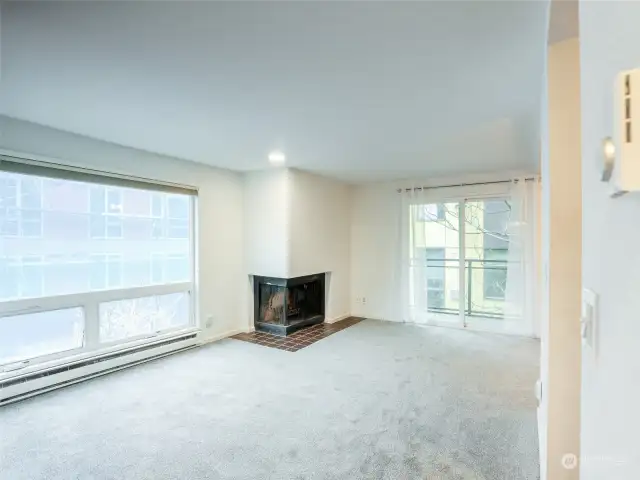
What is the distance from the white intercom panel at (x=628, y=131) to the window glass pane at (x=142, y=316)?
3964mm

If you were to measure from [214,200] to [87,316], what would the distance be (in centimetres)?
191

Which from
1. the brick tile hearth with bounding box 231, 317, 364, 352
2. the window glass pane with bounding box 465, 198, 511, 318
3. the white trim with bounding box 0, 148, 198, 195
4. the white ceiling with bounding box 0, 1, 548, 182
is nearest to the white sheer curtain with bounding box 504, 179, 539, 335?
the window glass pane with bounding box 465, 198, 511, 318

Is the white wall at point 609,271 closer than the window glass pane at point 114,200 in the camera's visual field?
Yes

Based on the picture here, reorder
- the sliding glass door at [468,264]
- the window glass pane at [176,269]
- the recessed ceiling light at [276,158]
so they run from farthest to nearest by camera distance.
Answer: the sliding glass door at [468,264], the window glass pane at [176,269], the recessed ceiling light at [276,158]

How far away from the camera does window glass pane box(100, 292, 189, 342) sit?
11.5 feet

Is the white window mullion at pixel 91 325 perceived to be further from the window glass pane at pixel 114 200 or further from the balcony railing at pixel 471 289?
the balcony railing at pixel 471 289

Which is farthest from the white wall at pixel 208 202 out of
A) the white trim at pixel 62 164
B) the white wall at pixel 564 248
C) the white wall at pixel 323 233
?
the white wall at pixel 564 248

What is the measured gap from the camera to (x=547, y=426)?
4.66 feet

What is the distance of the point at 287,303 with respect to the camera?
15.8ft

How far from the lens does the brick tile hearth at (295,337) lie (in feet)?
14.1

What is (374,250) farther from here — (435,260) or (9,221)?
(9,221)

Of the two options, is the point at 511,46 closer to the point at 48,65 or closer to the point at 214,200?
the point at 48,65

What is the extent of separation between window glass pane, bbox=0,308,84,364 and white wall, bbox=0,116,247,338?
4.34 feet

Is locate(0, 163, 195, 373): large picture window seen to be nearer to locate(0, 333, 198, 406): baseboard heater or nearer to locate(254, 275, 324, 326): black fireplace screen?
locate(0, 333, 198, 406): baseboard heater
